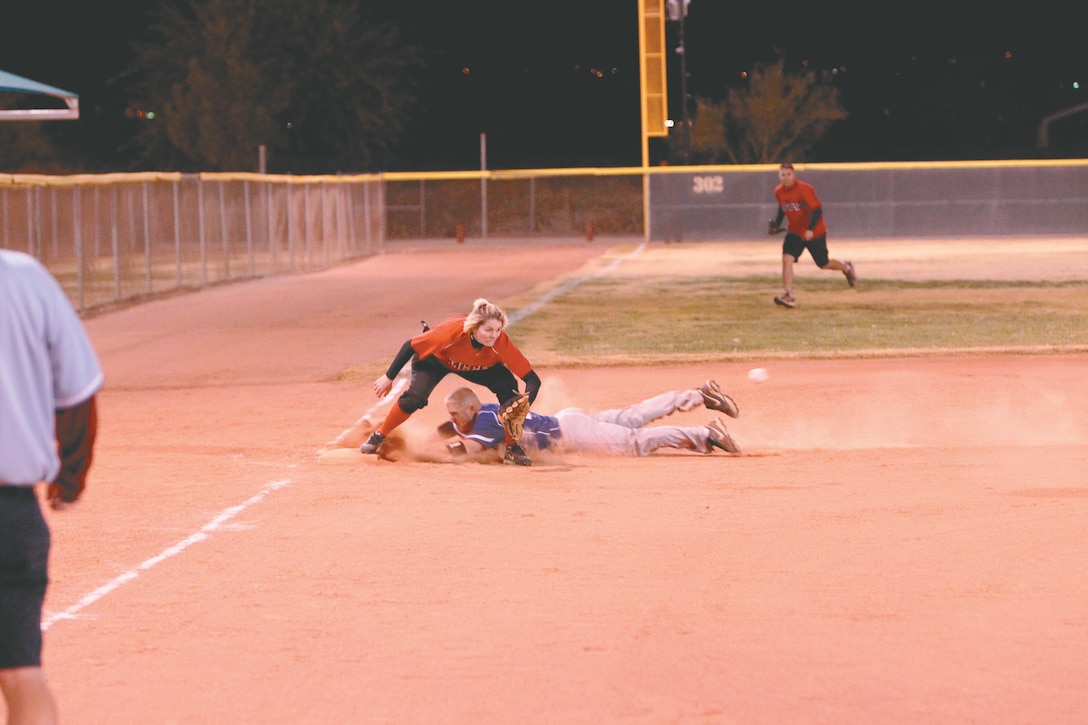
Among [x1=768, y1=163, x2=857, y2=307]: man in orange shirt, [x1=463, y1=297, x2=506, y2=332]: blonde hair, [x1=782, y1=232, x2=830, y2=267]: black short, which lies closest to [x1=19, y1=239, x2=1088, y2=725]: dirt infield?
[x1=463, y1=297, x2=506, y2=332]: blonde hair

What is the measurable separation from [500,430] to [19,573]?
6.14m

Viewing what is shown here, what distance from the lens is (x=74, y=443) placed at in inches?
153

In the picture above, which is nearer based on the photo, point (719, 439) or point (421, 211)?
point (719, 439)

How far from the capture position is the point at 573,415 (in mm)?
10047

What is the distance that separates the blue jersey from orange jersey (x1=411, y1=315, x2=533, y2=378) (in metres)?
0.34

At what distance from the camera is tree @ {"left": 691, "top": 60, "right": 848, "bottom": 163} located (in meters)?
59.7

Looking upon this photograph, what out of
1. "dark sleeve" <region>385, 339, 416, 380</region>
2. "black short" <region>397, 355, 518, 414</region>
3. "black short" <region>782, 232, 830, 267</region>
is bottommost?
"black short" <region>397, 355, 518, 414</region>

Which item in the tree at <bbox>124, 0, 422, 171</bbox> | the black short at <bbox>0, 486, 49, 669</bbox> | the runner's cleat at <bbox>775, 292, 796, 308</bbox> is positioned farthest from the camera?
the tree at <bbox>124, 0, 422, 171</bbox>

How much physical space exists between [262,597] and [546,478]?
3.06 metres

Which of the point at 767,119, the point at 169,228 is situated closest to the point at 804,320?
the point at 169,228

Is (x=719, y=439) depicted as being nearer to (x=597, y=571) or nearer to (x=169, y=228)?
(x=597, y=571)

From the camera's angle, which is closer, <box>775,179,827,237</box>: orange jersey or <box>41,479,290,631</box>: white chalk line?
<box>41,479,290,631</box>: white chalk line

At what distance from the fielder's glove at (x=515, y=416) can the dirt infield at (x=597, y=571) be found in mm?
319

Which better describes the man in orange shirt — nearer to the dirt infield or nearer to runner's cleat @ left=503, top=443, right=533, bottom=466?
the dirt infield
